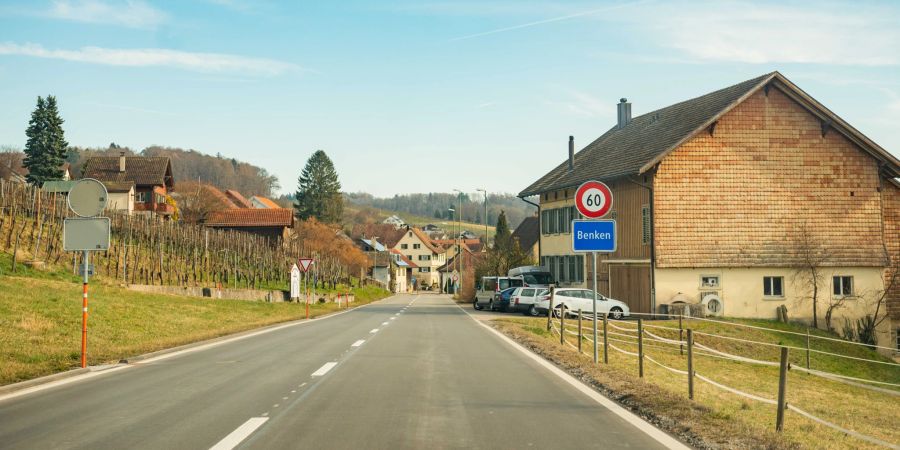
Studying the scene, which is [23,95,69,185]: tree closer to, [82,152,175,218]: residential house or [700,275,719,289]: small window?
[82,152,175,218]: residential house

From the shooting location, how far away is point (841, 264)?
35344 mm

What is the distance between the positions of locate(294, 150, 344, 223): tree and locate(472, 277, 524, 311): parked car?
77916 mm

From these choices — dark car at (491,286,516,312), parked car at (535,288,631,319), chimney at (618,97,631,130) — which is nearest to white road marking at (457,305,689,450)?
parked car at (535,288,631,319)

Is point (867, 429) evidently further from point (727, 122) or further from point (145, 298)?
point (727, 122)

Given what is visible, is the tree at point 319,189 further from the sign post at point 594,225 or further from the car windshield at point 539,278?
the sign post at point 594,225

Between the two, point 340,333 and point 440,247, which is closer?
point 340,333

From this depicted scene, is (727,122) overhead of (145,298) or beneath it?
overhead

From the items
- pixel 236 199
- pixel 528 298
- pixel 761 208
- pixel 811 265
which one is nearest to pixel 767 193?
pixel 761 208

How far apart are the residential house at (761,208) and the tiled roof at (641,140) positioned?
0.20 m

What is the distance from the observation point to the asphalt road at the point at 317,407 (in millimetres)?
7062

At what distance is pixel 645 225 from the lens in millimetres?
35625

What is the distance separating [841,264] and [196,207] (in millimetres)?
74311

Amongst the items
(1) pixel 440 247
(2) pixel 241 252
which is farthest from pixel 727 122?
(1) pixel 440 247

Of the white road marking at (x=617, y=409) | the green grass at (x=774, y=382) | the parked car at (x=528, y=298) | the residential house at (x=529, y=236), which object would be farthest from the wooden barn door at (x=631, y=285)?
the residential house at (x=529, y=236)
